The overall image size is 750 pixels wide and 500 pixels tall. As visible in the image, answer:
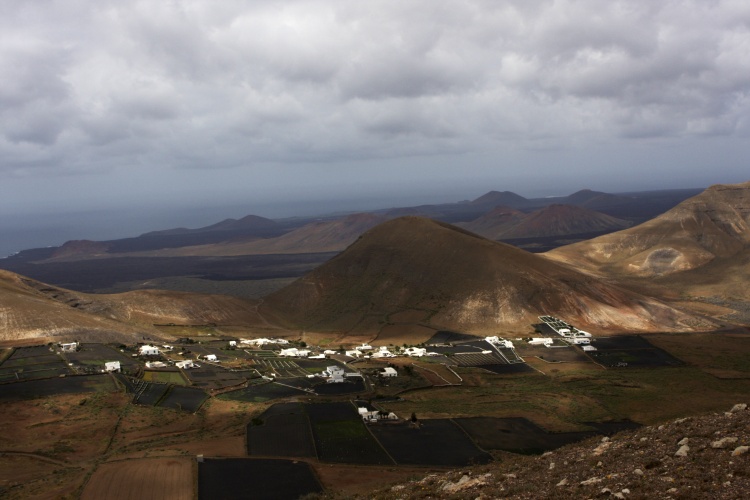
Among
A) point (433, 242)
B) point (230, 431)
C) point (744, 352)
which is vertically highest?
point (433, 242)

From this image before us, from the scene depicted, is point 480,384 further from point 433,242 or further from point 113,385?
point 433,242

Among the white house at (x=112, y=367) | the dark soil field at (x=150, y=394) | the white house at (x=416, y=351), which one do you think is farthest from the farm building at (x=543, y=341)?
the white house at (x=112, y=367)

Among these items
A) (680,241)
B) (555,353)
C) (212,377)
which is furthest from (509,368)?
(680,241)

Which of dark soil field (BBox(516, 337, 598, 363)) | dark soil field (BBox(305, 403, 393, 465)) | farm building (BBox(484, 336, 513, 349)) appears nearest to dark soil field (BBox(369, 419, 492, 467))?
dark soil field (BBox(305, 403, 393, 465))

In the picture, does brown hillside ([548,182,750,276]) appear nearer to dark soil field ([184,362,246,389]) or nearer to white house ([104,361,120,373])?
dark soil field ([184,362,246,389])

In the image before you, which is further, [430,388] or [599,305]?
[599,305]

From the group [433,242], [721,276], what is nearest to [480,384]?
[433,242]

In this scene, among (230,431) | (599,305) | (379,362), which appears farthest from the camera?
(599,305)
